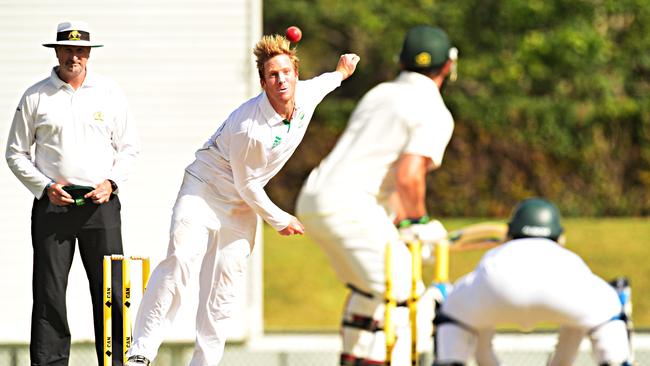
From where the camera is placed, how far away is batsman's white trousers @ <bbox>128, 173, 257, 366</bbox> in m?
5.91

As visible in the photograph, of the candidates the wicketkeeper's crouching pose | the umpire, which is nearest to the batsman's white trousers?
the umpire

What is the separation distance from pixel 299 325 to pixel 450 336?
857cm

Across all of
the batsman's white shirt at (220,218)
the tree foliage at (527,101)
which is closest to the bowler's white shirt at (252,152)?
the batsman's white shirt at (220,218)

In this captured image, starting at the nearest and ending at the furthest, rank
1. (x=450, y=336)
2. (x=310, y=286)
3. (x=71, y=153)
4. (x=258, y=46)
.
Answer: (x=450, y=336), (x=258, y=46), (x=71, y=153), (x=310, y=286)

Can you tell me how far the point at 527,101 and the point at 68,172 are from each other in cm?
1294

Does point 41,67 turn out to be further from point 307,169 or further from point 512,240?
point 307,169

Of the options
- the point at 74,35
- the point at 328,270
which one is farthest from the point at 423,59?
the point at 328,270

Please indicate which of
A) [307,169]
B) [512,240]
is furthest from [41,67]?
[307,169]

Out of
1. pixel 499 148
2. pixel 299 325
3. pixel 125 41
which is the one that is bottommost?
pixel 299 325

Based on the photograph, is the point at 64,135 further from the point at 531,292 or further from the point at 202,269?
the point at 531,292

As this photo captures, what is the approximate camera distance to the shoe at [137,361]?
231 inches

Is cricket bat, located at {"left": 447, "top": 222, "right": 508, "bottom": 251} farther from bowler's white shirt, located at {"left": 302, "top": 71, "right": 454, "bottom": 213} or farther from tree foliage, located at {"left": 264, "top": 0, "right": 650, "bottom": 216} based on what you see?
tree foliage, located at {"left": 264, "top": 0, "right": 650, "bottom": 216}

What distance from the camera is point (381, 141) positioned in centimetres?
667

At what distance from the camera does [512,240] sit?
18.0ft
